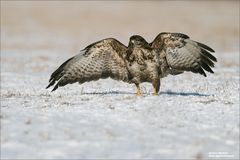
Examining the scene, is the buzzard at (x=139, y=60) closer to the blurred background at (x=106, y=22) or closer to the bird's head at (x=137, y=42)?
the bird's head at (x=137, y=42)

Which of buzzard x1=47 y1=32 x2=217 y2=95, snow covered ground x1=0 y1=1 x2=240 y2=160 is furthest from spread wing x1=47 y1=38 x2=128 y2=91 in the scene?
snow covered ground x1=0 y1=1 x2=240 y2=160

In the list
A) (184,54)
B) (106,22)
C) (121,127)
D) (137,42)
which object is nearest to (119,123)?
(121,127)

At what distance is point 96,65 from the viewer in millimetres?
14242

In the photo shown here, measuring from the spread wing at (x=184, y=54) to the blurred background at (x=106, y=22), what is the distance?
25.3 m

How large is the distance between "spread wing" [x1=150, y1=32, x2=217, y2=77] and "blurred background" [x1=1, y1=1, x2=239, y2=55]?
83.1ft

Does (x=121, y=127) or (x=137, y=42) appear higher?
(x=137, y=42)

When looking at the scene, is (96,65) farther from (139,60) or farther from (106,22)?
(106,22)

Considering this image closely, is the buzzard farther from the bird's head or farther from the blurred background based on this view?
the blurred background

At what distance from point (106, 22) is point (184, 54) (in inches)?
1696

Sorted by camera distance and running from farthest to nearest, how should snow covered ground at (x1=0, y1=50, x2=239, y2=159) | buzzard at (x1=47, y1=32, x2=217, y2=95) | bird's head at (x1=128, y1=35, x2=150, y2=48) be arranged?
buzzard at (x1=47, y1=32, x2=217, y2=95) < bird's head at (x1=128, y1=35, x2=150, y2=48) < snow covered ground at (x1=0, y1=50, x2=239, y2=159)

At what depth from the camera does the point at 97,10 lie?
199 feet

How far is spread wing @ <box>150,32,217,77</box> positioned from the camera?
1330 centimetres

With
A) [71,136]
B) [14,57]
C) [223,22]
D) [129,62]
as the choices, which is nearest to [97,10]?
[223,22]

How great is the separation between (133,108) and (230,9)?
5620 centimetres
